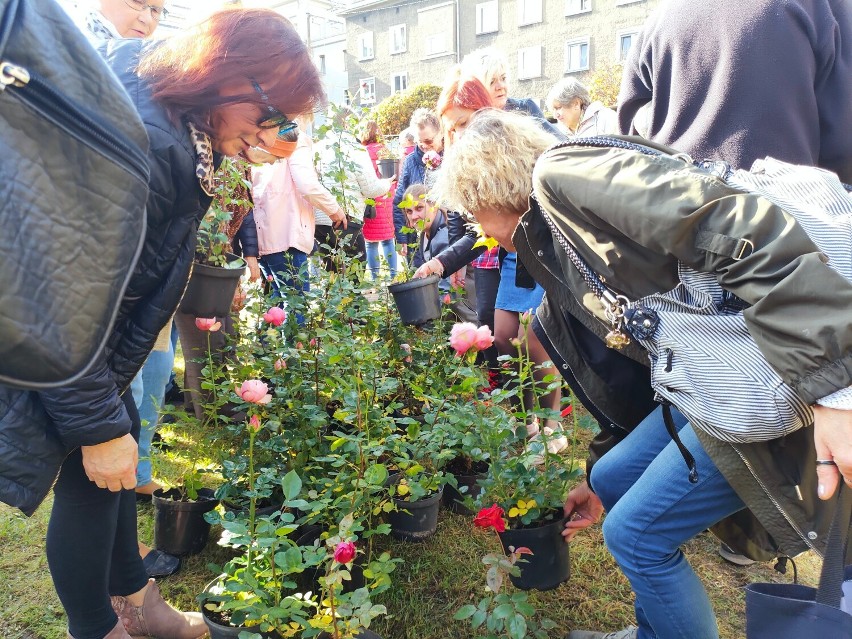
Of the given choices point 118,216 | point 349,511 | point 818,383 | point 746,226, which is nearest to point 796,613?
point 818,383

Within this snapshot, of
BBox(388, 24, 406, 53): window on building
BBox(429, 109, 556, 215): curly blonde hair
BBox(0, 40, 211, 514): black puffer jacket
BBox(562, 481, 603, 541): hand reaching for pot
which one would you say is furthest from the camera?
BBox(388, 24, 406, 53): window on building

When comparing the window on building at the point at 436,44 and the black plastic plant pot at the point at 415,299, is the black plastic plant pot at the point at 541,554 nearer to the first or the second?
the black plastic plant pot at the point at 415,299

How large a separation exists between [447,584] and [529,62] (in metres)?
26.8

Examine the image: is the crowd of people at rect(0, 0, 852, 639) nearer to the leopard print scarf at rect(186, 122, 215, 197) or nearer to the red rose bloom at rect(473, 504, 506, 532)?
the leopard print scarf at rect(186, 122, 215, 197)

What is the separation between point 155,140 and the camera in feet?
4.35

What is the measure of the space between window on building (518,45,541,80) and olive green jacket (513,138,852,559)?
26.5 metres

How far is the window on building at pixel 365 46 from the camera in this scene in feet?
105

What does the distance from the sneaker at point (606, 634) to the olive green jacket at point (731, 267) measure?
0.42 m

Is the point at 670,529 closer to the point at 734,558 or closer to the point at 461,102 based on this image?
the point at 734,558

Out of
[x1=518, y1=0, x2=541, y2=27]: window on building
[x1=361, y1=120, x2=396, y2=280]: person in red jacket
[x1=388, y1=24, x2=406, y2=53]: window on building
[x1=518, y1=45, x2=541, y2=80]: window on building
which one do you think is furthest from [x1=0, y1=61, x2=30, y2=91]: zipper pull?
[x1=388, y1=24, x2=406, y2=53]: window on building

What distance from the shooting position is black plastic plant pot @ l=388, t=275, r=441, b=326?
8.99 ft

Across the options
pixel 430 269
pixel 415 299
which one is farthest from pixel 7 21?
pixel 430 269

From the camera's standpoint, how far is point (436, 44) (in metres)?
29.0

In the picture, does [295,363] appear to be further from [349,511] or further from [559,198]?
[559,198]
